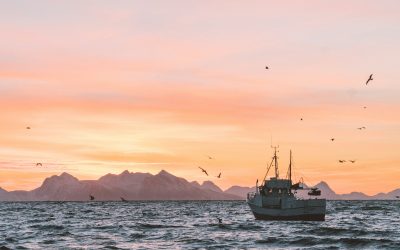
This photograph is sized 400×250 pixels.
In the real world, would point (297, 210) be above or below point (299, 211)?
above

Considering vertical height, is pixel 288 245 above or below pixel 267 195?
below

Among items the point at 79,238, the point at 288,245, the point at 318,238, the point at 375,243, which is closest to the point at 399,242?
the point at 375,243

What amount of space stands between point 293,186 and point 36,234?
39770 mm

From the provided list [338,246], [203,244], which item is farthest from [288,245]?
[203,244]

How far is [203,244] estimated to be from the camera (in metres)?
58.2

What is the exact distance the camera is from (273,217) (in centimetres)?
8806

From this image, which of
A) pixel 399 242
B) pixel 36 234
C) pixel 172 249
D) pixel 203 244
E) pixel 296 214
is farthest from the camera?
pixel 296 214

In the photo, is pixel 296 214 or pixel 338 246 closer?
pixel 338 246

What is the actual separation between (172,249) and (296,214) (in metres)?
37.0

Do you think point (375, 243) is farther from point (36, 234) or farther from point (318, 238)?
point (36, 234)

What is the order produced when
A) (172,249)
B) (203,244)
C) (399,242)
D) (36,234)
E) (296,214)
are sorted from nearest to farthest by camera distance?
1. (172,249)
2. (203,244)
3. (399,242)
4. (36,234)
5. (296,214)

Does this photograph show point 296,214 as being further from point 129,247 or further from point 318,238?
point 129,247

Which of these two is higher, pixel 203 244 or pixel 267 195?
pixel 267 195

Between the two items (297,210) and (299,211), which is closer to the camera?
(297,210)
